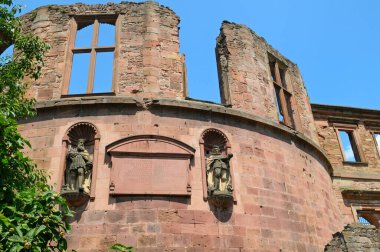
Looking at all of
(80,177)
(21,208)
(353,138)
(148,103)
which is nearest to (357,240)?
(148,103)

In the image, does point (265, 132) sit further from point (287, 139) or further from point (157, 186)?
point (157, 186)

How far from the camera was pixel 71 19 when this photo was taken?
11.6 m

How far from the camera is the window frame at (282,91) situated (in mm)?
12789

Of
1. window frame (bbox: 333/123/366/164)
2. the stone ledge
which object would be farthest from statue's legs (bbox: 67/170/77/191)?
window frame (bbox: 333/123/366/164)

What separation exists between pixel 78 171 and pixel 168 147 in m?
2.01

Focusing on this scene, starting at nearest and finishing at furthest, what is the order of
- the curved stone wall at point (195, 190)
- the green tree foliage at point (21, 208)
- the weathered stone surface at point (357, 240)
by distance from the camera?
the green tree foliage at point (21, 208), the curved stone wall at point (195, 190), the weathered stone surface at point (357, 240)

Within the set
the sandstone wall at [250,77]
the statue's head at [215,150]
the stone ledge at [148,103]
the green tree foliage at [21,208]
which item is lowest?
the green tree foliage at [21,208]

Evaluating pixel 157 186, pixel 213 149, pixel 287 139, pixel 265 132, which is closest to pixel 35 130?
pixel 157 186

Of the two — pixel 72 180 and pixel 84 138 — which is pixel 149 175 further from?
pixel 84 138

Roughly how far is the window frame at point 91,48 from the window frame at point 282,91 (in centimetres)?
493

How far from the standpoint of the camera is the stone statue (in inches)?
336

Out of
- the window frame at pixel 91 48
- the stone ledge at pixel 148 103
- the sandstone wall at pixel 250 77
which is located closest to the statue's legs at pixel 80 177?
the stone ledge at pixel 148 103

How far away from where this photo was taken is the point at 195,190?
885 centimetres

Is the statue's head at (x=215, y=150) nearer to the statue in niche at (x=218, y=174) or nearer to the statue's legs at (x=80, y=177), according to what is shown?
the statue in niche at (x=218, y=174)
